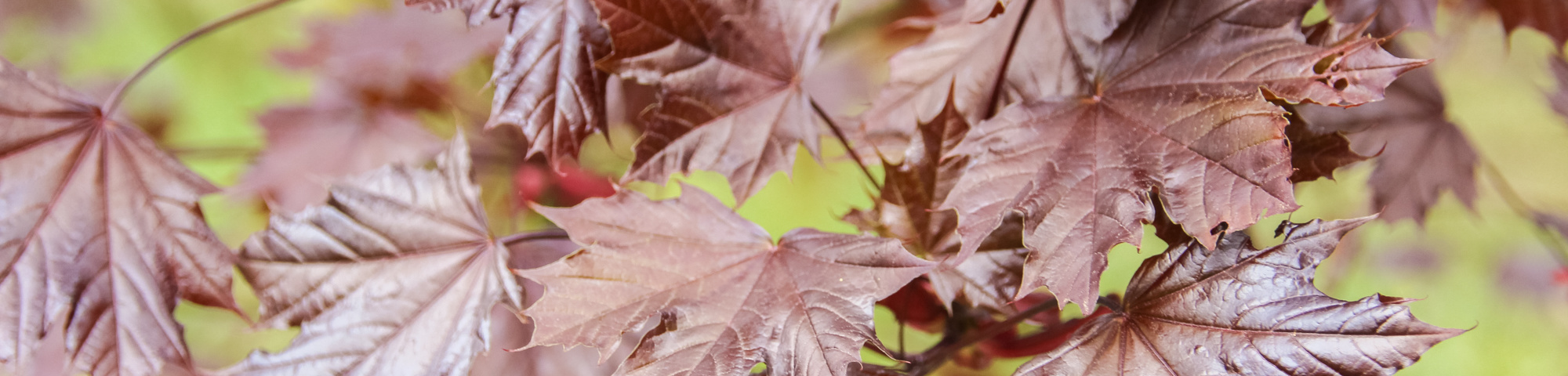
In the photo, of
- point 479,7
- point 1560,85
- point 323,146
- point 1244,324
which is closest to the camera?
point 1244,324

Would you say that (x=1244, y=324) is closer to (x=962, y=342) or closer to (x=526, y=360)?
(x=962, y=342)

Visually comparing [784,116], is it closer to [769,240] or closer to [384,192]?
[769,240]

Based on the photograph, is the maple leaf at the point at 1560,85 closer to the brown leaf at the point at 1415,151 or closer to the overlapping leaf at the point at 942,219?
the brown leaf at the point at 1415,151

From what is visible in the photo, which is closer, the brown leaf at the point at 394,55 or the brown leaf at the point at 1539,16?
the brown leaf at the point at 1539,16

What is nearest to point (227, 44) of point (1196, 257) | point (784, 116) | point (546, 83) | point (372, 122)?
point (372, 122)

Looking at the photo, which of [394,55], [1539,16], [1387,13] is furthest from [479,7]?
[1539,16]

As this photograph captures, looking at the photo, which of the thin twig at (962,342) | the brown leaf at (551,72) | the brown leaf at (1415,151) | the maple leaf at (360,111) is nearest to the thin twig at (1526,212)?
the brown leaf at (1415,151)
